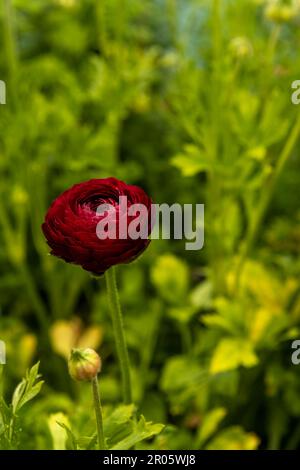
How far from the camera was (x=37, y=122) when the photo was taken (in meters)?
1.16

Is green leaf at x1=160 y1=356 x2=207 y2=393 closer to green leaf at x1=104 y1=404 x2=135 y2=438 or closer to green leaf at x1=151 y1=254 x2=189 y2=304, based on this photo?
green leaf at x1=151 y1=254 x2=189 y2=304

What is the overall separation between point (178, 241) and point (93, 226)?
0.77 meters

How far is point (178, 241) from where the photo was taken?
135cm

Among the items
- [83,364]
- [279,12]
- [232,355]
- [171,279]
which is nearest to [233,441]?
[232,355]

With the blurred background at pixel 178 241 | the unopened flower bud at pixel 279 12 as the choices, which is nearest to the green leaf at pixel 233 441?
the blurred background at pixel 178 241

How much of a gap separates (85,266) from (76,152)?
0.57m

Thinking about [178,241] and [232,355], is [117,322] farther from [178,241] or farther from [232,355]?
[178,241]

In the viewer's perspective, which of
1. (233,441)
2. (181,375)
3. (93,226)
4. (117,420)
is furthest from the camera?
(181,375)

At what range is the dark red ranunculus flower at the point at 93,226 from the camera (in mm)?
577

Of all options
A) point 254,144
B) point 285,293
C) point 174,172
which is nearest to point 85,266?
point 254,144

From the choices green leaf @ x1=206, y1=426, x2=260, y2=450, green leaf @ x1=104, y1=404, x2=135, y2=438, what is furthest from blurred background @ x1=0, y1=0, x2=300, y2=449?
green leaf @ x1=104, y1=404, x2=135, y2=438

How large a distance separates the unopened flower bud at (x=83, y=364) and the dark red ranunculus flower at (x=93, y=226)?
6 cm

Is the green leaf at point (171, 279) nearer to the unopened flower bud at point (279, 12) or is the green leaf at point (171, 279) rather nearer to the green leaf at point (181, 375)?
the green leaf at point (181, 375)
